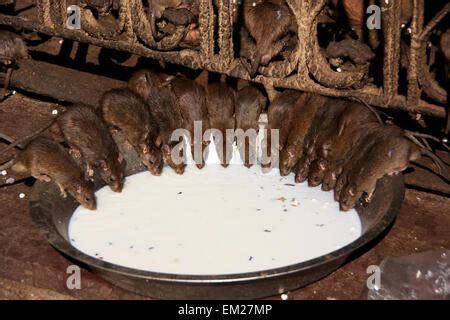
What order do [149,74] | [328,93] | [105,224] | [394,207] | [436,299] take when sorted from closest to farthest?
1. [436,299]
2. [394,207]
3. [105,224]
4. [328,93]
5. [149,74]

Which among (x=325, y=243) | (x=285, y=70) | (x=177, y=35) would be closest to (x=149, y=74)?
(x=177, y=35)

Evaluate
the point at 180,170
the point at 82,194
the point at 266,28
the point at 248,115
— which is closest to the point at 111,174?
the point at 82,194

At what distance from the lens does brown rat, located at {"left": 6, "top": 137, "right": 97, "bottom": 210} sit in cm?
484

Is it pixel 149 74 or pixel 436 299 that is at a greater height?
pixel 149 74

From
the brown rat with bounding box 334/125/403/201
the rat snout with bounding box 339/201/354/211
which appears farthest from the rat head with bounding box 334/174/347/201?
the rat snout with bounding box 339/201/354/211

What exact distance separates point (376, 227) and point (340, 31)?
9.67 feet

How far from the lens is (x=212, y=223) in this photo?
4.61 metres

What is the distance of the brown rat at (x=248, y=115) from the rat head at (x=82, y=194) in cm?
103

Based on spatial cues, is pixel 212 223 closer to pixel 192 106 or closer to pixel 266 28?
pixel 192 106

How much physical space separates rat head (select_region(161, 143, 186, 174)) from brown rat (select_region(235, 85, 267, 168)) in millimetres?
386

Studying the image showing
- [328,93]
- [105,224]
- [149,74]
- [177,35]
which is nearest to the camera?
[105,224]

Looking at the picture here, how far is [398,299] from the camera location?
13.3 feet

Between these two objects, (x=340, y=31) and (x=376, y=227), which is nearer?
(x=376, y=227)
